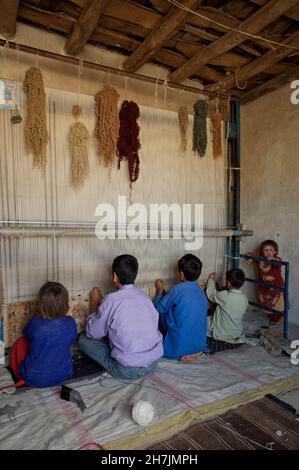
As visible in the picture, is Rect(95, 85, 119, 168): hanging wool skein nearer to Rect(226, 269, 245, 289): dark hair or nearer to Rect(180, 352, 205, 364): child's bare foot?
Rect(226, 269, 245, 289): dark hair

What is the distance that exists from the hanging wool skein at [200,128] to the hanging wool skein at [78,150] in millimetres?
1306

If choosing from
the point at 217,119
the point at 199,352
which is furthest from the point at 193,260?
the point at 217,119

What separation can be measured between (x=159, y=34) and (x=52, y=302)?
8.24 ft

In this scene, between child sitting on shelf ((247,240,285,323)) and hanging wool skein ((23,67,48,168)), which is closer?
hanging wool skein ((23,67,48,168))

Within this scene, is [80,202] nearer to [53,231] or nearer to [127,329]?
[53,231]

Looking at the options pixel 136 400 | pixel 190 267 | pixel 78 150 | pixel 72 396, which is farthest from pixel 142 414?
pixel 78 150

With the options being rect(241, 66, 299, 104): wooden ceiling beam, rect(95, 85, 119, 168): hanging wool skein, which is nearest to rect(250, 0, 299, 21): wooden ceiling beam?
rect(241, 66, 299, 104): wooden ceiling beam

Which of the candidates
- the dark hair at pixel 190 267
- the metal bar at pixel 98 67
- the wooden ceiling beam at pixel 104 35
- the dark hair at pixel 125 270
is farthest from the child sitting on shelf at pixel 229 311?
the wooden ceiling beam at pixel 104 35

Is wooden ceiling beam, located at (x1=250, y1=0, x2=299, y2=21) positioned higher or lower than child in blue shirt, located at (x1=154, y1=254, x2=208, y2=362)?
higher

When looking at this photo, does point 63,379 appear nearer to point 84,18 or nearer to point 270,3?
point 84,18

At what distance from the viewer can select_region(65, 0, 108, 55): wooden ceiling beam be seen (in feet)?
8.40

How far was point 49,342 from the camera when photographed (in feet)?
7.67

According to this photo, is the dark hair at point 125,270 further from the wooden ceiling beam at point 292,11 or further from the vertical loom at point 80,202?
the wooden ceiling beam at point 292,11

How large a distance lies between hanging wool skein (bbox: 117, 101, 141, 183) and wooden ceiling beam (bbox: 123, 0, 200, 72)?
50 centimetres
